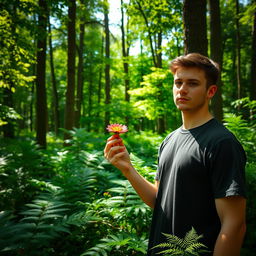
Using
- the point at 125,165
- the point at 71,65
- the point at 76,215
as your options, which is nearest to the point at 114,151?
the point at 125,165

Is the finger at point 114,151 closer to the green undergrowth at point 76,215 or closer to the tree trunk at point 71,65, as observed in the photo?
the green undergrowth at point 76,215

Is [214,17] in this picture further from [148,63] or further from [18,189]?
[148,63]

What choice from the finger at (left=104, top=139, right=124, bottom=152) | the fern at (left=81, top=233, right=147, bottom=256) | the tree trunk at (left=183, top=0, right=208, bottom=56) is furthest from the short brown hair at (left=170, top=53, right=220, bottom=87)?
the tree trunk at (left=183, top=0, right=208, bottom=56)

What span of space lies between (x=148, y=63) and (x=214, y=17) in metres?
9.07

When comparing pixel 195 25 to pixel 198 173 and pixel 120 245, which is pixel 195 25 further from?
pixel 120 245

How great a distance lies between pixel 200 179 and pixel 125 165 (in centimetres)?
64

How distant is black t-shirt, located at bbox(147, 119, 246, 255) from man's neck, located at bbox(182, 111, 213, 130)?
0.17ft

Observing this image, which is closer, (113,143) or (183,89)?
(183,89)

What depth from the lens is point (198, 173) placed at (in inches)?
61.6

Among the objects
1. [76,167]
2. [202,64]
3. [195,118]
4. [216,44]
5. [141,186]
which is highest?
[216,44]

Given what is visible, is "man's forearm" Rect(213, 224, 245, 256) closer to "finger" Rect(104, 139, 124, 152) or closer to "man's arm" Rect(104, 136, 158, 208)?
"man's arm" Rect(104, 136, 158, 208)

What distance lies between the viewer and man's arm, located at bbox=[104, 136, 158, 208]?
1.88 m

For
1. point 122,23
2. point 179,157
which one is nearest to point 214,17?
point 179,157

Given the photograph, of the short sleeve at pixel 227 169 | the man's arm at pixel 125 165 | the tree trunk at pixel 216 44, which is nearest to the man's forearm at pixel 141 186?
the man's arm at pixel 125 165
